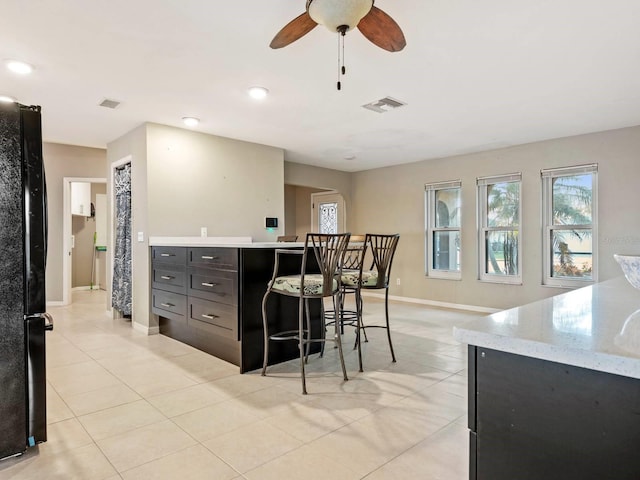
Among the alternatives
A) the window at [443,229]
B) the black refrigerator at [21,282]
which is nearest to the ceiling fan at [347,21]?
the black refrigerator at [21,282]

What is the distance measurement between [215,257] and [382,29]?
2.08 m

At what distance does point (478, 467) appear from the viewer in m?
0.76

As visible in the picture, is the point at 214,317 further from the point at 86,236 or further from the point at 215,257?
the point at 86,236

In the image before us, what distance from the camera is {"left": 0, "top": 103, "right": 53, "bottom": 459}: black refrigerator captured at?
1.79 metres

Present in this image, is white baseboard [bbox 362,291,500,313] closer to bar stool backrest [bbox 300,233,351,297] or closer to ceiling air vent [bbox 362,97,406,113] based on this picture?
ceiling air vent [bbox 362,97,406,113]

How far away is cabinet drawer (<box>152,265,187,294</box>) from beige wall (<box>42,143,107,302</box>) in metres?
2.94

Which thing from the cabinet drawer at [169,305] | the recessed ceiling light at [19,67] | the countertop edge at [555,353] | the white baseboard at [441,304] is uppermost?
the recessed ceiling light at [19,67]

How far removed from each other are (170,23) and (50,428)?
8.03 ft

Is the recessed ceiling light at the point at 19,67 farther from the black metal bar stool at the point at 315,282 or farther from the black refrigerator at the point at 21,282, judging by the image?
the black metal bar stool at the point at 315,282

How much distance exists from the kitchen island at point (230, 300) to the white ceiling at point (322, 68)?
1.41 metres

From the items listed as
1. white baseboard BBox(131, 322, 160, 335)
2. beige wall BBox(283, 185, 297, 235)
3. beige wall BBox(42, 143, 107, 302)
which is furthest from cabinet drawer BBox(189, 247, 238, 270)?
beige wall BBox(283, 185, 297, 235)

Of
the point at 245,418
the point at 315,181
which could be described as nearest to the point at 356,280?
the point at 245,418

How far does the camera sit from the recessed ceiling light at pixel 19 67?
2874 mm

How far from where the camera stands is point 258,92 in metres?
3.47
